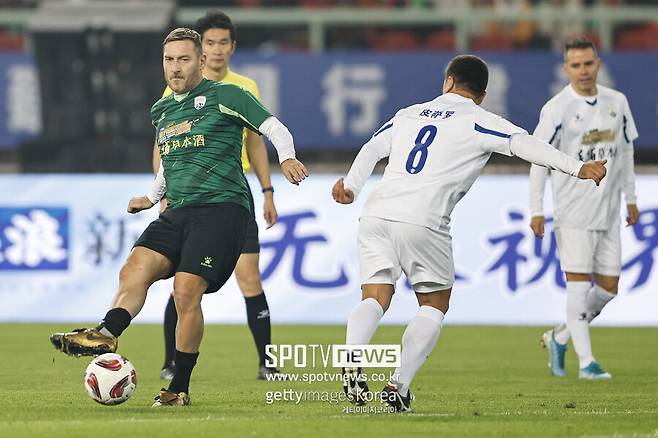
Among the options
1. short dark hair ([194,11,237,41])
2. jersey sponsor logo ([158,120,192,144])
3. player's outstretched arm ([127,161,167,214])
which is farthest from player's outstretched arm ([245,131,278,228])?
jersey sponsor logo ([158,120,192,144])

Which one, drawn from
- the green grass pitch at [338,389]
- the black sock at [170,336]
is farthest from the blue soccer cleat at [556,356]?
the black sock at [170,336]

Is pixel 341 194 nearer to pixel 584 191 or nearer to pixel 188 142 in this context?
pixel 188 142

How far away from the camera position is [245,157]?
32.8 feet

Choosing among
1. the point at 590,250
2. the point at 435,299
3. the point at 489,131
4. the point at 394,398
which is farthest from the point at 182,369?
the point at 590,250

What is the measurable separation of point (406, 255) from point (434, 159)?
50 centimetres

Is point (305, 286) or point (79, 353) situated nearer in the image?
point (79, 353)

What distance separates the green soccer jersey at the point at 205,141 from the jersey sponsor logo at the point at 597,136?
3.19 m

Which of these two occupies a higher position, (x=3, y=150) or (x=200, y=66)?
(x=200, y=66)

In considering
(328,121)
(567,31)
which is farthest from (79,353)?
(567,31)

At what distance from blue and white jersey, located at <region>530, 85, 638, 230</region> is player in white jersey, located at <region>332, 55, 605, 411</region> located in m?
2.58

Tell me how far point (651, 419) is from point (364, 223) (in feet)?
5.59

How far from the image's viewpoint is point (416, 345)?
7430 millimetres

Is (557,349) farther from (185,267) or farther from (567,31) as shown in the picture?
(567,31)

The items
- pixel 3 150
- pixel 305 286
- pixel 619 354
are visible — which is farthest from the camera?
pixel 3 150
